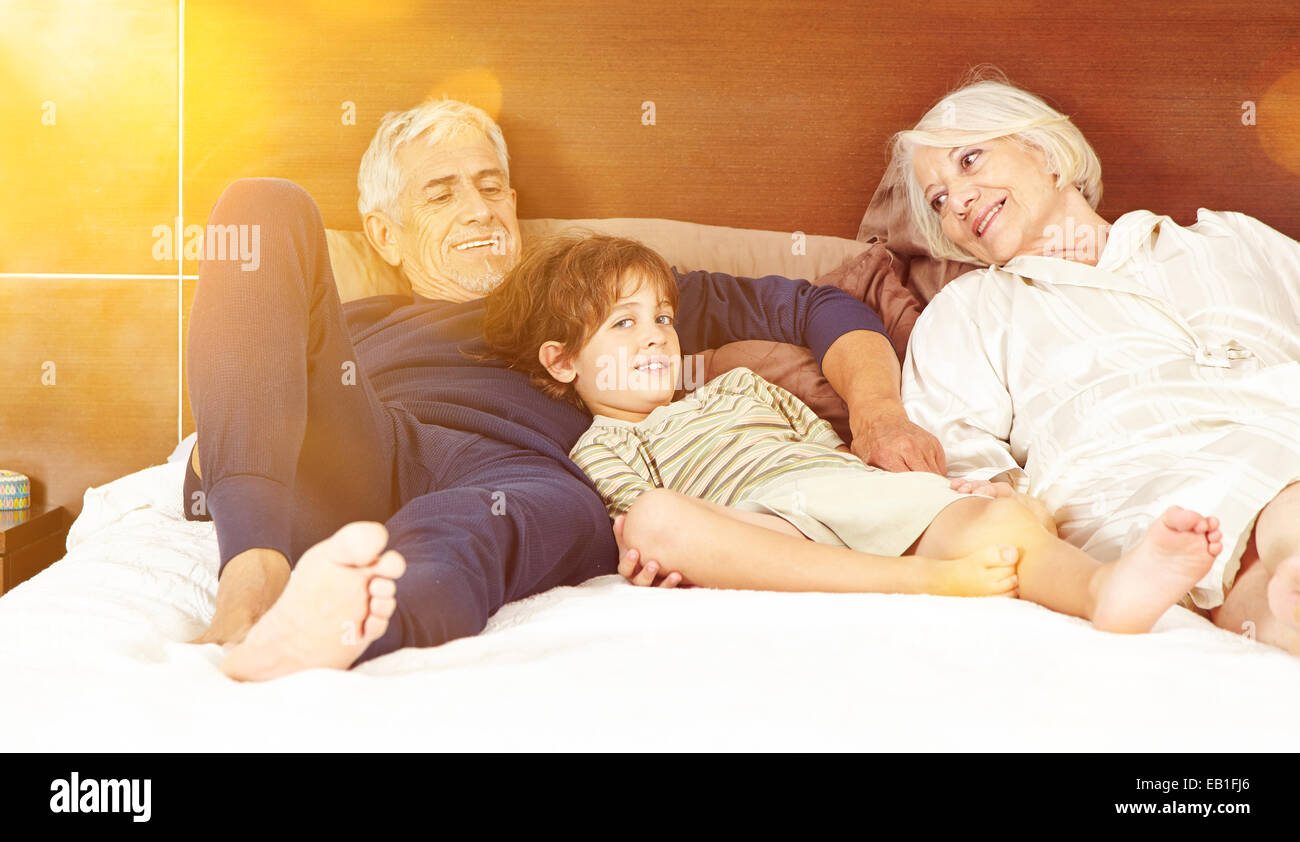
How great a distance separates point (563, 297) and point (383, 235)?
21.5 inches

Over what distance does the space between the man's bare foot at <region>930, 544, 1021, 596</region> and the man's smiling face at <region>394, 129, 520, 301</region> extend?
101cm

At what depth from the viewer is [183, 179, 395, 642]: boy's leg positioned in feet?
2.92

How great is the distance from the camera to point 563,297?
56.2 inches

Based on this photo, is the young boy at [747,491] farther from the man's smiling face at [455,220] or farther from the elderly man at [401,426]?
the man's smiling face at [455,220]

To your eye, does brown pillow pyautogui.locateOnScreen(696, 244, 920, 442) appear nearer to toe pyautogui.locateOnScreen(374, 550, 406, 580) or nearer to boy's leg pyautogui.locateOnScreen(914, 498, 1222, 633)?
boy's leg pyautogui.locateOnScreen(914, 498, 1222, 633)

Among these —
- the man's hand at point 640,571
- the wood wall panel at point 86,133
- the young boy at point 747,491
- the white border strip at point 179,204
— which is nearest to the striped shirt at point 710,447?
the young boy at point 747,491

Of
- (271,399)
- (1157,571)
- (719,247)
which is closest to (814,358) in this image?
(719,247)

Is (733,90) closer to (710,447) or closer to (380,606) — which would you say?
(710,447)

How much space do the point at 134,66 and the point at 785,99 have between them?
1328 millimetres

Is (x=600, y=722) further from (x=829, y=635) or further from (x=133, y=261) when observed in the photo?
(x=133, y=261)

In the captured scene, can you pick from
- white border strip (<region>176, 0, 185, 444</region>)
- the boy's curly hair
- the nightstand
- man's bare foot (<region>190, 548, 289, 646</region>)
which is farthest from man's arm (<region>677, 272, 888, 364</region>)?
the nightstand

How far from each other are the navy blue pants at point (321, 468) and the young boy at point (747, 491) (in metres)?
0.10

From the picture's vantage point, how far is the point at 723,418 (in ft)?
4.37
